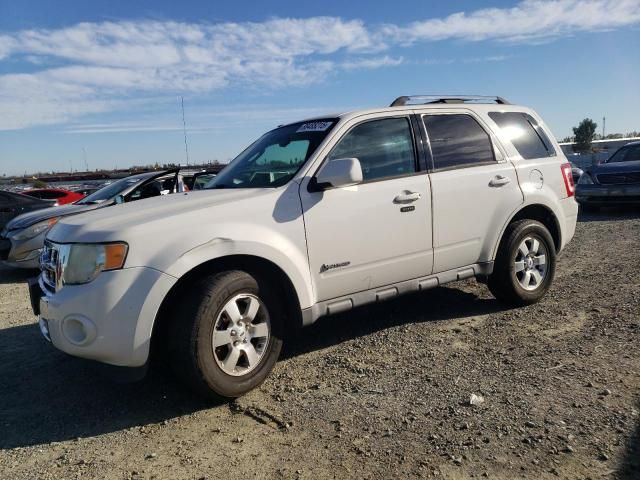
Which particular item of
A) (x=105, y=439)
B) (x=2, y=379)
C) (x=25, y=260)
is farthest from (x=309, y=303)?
(x=25, y=260)

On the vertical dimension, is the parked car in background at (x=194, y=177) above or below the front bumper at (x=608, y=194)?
above

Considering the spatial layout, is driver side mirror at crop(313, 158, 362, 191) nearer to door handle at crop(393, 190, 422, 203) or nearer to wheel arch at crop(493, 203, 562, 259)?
door handle at crop(393, 190, 422, 203)

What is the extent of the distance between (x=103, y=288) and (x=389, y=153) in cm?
246

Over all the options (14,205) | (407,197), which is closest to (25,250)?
(14,205)

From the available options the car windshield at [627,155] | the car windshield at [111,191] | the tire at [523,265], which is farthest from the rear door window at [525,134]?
the car windshield at [627,155]

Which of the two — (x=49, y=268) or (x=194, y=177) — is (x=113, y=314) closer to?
(x=49, y=268)

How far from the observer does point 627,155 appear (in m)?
12.5

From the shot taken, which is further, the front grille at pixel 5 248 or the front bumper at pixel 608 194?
the front bumper at pixel 608 194

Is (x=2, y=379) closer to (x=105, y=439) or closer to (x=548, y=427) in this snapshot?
(x=105, y=439)

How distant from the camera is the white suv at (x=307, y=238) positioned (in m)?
3.32

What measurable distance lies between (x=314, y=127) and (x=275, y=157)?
0.41m

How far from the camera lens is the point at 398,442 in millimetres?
2998

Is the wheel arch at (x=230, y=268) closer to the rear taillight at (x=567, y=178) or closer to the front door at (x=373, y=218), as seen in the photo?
the front door at (x=373, y=218)

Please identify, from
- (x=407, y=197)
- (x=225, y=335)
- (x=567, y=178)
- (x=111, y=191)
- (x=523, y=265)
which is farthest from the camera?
(x=111, y=191)
